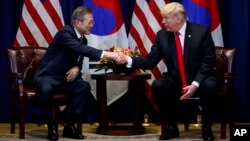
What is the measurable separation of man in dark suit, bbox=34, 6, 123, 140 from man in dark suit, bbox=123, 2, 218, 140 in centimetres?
62

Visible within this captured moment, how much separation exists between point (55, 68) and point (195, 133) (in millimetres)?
1792

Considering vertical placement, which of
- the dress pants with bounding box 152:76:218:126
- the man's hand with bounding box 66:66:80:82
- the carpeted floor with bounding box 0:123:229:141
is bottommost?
the carpeted floor with bounding box 0:123:229:141

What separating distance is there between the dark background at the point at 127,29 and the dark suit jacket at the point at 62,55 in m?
1.41

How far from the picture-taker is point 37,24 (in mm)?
7027

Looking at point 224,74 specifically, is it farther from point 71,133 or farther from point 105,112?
point 71,133

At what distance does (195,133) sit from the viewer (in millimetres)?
6359

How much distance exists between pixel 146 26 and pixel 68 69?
149 centimetres

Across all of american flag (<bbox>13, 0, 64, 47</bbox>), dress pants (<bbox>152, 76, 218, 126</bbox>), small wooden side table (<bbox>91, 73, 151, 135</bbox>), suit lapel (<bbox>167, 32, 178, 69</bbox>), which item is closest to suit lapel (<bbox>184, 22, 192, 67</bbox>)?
suit lapel (<bbox>167, 32, 178, 69</bbox>)

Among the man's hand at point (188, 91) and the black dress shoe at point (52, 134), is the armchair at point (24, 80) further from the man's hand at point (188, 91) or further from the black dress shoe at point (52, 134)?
the man's hand at point (188, 91)

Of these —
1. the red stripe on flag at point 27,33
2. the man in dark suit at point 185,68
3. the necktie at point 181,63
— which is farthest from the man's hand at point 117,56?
the red stripe on flag at point 27,33

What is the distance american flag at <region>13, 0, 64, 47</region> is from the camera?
Answer: 7.02 meters

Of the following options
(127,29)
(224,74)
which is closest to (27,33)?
(127,29)

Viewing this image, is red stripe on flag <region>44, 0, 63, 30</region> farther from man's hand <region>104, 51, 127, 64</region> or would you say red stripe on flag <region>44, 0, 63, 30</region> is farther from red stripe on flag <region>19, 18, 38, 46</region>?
man's hand <region>104, 51, 127, 64</region>

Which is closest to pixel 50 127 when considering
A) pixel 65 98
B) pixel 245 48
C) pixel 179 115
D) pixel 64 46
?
pixel 65 98
